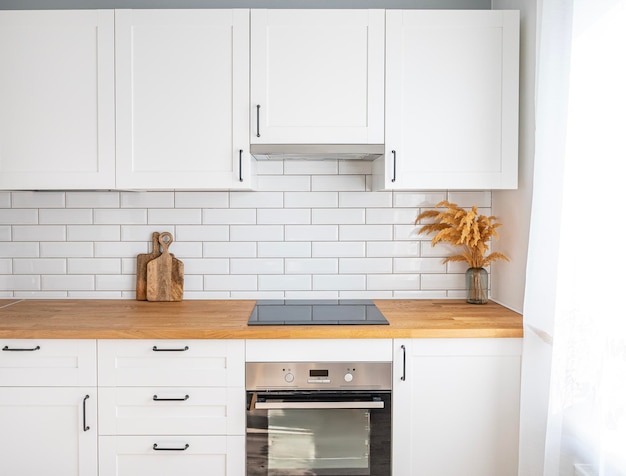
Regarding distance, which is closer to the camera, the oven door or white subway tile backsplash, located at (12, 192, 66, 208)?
the oven door

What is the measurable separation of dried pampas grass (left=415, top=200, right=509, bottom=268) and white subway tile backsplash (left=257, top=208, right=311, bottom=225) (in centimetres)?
61

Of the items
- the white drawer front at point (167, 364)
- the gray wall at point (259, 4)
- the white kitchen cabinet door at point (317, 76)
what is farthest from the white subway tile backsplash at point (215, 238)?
the gray wall at point (259, 4)

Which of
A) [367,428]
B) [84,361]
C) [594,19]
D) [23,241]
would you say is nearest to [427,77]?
[594,19]

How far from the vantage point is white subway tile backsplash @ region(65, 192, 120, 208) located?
9.12 ft

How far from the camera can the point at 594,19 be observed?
5.42 ft

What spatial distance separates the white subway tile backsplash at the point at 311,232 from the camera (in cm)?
279

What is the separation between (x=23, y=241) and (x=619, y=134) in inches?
104

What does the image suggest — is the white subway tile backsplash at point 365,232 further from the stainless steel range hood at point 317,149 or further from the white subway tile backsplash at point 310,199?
the stainless steel range hood at point 317,149

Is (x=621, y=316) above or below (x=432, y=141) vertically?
below

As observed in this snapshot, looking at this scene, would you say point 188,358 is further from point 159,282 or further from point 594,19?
point 594,19

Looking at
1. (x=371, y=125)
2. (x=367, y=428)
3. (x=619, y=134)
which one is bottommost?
(x=367, y=428)

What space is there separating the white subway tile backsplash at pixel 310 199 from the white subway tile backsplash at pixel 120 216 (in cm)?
73

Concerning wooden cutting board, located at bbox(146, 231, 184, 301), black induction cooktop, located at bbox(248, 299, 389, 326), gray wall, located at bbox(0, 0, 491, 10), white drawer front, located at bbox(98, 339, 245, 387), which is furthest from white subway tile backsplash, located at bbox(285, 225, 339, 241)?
gray wall, located at bbox(0, 0, 491, 10)

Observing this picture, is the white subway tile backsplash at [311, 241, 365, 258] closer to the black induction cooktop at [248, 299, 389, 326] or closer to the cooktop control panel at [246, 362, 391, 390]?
the black induction cooktop at [248, 299, 389, 326]
